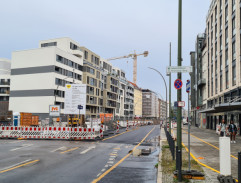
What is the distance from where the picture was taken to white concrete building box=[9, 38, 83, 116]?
55.3 meters

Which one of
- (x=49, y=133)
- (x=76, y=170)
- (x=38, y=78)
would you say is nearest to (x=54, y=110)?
(x=49, y=133)

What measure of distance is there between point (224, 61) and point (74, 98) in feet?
81.8

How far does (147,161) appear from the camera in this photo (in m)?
11.6

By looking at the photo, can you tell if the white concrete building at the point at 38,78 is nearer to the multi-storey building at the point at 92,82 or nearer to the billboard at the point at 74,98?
the multi-storey building at the point at 92,82

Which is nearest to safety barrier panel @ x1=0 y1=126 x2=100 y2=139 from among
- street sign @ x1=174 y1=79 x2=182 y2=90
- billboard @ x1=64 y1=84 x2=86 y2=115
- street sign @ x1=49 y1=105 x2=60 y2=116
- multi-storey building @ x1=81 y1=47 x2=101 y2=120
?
billboard @ x1=64 y1=84 x2=86 y2=115

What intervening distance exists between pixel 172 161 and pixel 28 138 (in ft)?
53.0

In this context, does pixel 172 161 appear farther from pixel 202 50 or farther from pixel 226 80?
pixel 202 50

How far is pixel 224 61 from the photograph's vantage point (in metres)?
38.4

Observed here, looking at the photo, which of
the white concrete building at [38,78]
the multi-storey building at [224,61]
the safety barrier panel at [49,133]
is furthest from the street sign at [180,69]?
the white concrete building at [38,78]

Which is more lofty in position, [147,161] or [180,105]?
[180,105]

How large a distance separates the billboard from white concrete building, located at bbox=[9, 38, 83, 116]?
30347 mm

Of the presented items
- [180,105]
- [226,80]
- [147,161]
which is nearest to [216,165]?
[147,161]

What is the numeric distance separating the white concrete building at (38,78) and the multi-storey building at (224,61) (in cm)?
2983

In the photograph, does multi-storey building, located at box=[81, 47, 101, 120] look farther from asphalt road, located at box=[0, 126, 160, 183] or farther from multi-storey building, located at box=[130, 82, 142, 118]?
multi-storey building, located at box=[130, 82, 142, 118]
